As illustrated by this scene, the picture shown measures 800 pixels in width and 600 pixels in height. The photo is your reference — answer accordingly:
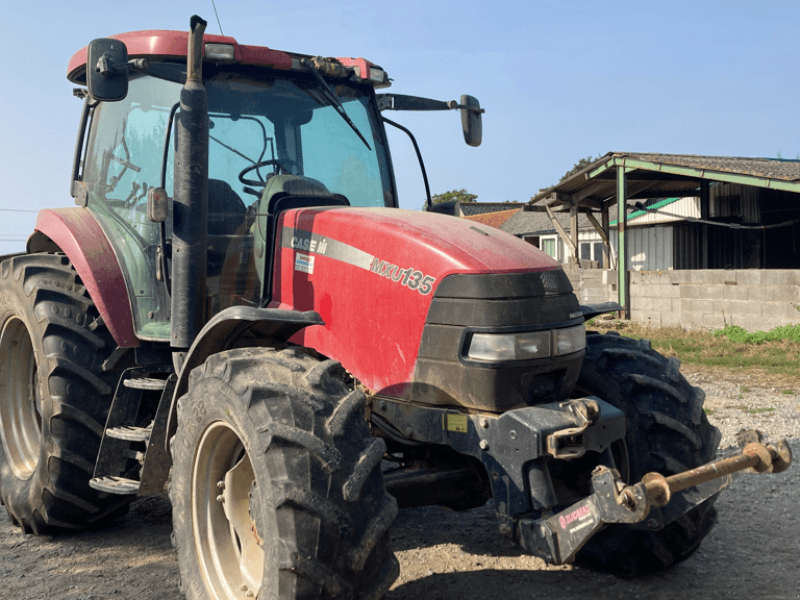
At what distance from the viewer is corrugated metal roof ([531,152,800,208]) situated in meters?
13.4

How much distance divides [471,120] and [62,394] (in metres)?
2.79

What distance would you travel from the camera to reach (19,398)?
16.5 feet

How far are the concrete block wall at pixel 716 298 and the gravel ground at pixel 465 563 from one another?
27.5 ft

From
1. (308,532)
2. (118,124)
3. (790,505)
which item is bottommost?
(790,505)

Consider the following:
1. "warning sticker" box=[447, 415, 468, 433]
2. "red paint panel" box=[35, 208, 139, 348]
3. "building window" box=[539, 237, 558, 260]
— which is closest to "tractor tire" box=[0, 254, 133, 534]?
"red paint panel" box=[35, 208, 139, 348]

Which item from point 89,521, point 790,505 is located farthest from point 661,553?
point 89,521

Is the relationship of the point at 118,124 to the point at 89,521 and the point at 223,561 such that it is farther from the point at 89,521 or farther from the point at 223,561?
the point at 223,561

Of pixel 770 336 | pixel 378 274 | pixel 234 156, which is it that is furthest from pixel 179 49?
pixel 770 336

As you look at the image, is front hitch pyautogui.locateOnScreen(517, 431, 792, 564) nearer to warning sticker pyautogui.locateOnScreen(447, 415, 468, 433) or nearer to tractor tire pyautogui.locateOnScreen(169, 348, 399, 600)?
warning sticker pyautogui.locateOnScreen(447, 415, 468, 433)

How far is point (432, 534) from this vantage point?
4.48 m

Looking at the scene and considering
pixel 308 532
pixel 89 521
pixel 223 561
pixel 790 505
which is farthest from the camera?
pixel 790 505

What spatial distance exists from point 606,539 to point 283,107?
2.72 metres

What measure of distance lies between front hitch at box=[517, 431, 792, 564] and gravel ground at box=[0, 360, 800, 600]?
0.88m

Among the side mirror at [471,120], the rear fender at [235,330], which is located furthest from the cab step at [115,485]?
the side mirror at [471,120]
